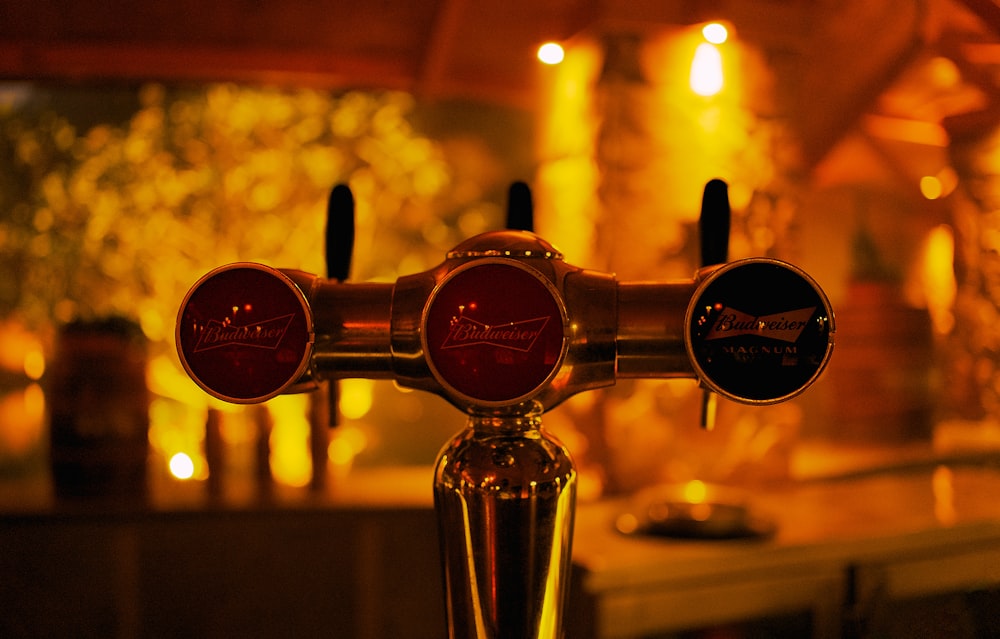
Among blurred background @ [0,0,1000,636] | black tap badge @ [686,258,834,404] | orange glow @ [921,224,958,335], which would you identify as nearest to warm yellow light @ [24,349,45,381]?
blurred background @ [0,0,1000,636]

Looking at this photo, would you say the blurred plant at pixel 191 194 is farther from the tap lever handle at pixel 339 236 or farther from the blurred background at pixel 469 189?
the tap lever handle at pixel 339 236

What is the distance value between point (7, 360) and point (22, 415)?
0.16 m

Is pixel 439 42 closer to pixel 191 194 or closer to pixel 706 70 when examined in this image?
pixel 706 70

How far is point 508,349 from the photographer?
1.85ft

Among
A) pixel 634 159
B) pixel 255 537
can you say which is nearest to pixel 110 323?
pixel 255 537

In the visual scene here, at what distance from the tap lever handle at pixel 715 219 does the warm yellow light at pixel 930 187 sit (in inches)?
68.1

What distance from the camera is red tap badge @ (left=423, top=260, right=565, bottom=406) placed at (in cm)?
56

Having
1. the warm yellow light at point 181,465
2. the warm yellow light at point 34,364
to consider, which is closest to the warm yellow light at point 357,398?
the warm yellow light at point 181,465

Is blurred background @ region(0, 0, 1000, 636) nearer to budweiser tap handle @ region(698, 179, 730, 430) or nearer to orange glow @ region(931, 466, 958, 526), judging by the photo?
orange glow @ region(931, 466, 958, 526)

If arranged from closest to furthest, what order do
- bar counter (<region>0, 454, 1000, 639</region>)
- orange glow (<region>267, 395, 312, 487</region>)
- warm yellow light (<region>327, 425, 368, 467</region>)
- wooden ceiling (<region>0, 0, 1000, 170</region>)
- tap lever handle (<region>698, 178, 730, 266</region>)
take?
tap lever handle (<region>698, 178, 730, 266</region>)
bar counter (<region>0, 454, 1000, 639</region>)
wooden ceiling (<region>0, 0, 1000, 170</region>)
orange glow (<region>267, 395, 312, 487</region>)
warm yellow light (<region>327, 425, 368, 467</region>)

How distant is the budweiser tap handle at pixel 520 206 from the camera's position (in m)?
0.77

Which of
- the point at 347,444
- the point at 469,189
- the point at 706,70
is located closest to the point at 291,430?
the point at 347,444

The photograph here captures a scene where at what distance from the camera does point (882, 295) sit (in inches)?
97.7

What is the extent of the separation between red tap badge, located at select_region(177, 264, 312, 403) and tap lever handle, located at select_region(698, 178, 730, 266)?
1.04ft
